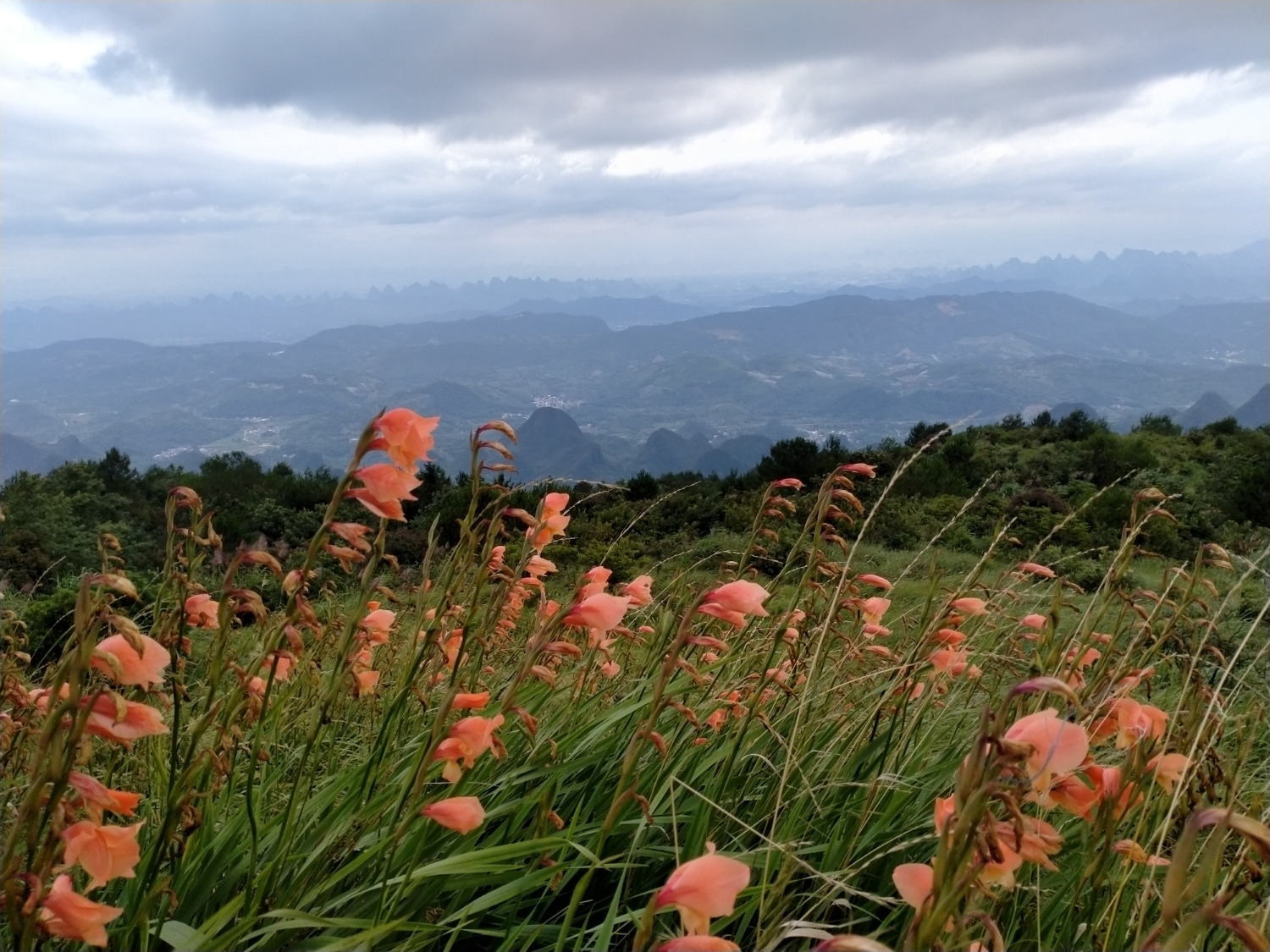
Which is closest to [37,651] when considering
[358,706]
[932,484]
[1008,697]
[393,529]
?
[358,706]

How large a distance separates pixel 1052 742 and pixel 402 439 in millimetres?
1190

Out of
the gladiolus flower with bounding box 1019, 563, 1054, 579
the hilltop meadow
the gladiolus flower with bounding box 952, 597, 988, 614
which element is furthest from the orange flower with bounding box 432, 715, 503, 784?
the gladiolus flower with bounding box 1019, 563, 1054, 579

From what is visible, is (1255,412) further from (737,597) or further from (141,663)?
(141,663)

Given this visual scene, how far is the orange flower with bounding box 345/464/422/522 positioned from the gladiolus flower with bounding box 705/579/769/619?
2.19 ft

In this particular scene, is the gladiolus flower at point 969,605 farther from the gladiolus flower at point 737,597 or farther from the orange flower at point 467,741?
the orange flower at point 467,741

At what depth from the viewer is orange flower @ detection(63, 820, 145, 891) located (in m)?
1.21

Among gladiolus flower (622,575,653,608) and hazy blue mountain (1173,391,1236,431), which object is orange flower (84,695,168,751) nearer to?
gladiolus flower (622,575,653,608)

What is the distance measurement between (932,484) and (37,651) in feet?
43.5

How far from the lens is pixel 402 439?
4.66 ft

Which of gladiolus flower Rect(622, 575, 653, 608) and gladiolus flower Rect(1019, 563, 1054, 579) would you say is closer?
gladiolus flower Rect(1019, 563, 1054, 579)

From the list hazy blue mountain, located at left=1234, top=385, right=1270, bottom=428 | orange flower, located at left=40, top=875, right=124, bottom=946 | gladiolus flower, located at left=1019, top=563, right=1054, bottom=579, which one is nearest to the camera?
orange flower, located at left=40, top=875, right=124, bottom=946

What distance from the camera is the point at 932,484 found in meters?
14.1

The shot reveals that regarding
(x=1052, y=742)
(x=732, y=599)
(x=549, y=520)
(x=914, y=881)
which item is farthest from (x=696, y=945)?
(x=549, y=520)

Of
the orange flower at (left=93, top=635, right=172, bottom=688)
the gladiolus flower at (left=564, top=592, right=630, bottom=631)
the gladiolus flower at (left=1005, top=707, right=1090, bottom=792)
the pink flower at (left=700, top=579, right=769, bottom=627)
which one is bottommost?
the gladiolus flower at (left=1005, top=707, right=1090, bottom=792)
